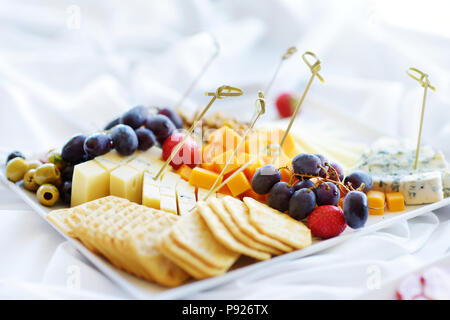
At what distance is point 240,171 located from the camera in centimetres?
167

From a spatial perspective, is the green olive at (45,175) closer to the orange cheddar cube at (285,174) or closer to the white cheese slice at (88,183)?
the white cheese slice at (88,183)

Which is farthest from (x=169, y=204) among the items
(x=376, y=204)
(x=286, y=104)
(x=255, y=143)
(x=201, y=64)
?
(x=201, y=64)

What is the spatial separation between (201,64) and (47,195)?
195 cm

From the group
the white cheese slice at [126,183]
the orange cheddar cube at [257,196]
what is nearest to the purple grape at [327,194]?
the orange cheddar cube at [257,196]

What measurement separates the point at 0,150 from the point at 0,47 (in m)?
1.50

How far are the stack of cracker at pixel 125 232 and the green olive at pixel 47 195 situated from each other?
173 mm

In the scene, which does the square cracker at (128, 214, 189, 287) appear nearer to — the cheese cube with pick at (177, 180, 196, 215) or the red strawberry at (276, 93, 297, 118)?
the cheese cube with pick at (177, 180, 196, 215)

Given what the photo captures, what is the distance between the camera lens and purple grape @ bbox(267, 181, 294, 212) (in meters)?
1.54

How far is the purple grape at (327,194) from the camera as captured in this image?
5.03 feet

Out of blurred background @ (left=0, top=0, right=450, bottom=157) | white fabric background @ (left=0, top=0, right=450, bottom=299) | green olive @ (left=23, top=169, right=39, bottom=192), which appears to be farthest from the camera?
blurred background @ (left=0, top=0, right=450, bottom=157)

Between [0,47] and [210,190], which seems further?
[0,47]

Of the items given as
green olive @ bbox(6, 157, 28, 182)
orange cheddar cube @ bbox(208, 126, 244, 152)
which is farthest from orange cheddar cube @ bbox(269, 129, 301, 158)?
green olive @ bbox(6, 157, 28, 182)
